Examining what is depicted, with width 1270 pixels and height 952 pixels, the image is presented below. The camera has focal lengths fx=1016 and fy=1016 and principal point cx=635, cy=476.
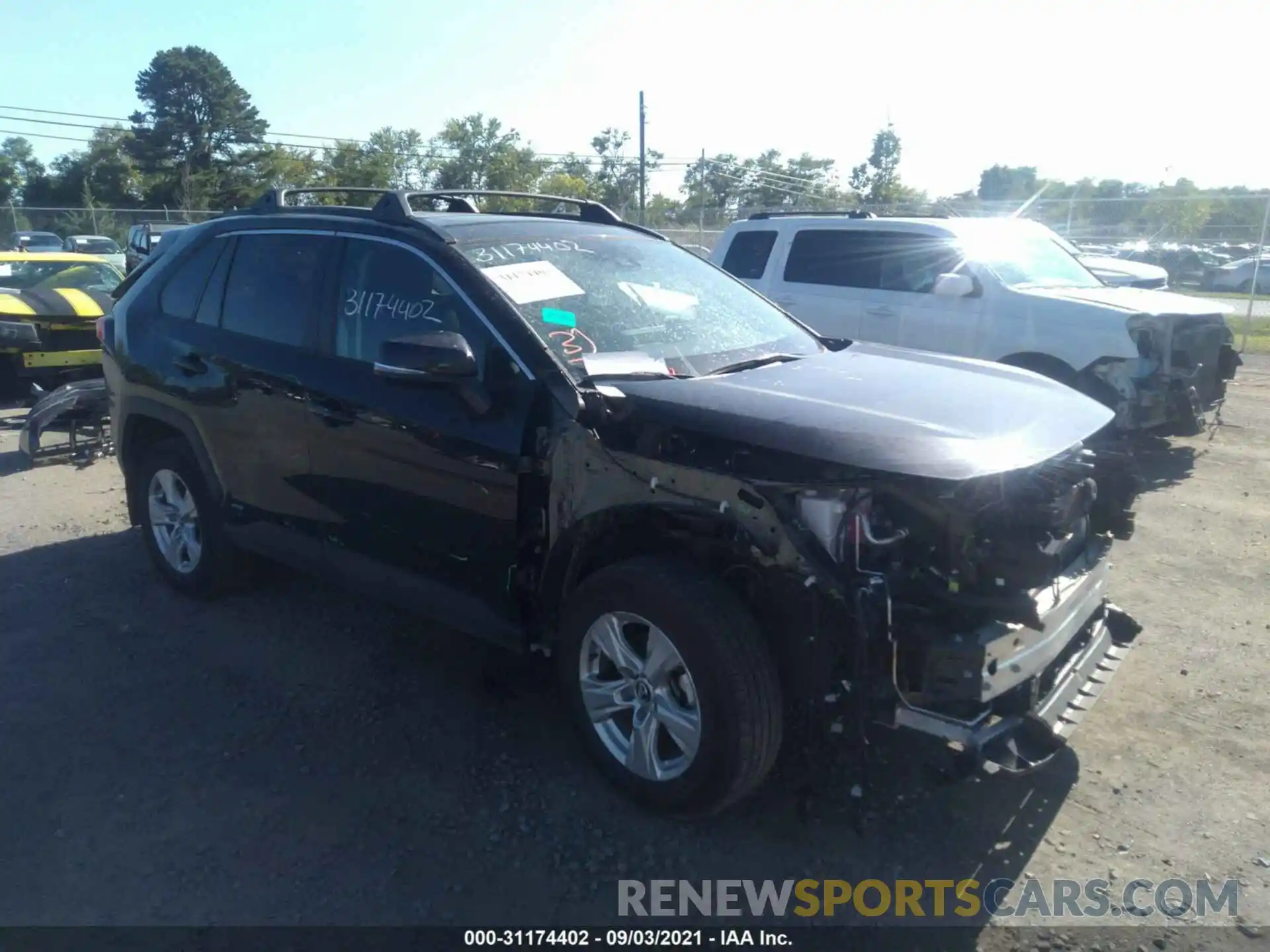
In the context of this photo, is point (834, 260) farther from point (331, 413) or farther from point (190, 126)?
point (190, 126)

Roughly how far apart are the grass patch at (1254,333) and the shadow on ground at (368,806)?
46.9 ft

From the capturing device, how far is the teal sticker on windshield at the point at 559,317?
3.79 m

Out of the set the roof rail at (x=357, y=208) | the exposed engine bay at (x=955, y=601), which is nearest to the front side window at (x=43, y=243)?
the roof rail at (x=357, y=208)

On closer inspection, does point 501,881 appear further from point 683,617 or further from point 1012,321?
point 1012,321

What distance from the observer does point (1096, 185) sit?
36.8 m

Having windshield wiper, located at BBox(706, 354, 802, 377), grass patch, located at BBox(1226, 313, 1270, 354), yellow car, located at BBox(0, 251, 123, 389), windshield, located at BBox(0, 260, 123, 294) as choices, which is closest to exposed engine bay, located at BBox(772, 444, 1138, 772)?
windshield wiper, located at BBox(706, 354, 802, 377)

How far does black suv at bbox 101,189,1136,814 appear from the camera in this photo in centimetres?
303

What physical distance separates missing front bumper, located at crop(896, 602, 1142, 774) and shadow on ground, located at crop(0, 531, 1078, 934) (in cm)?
31

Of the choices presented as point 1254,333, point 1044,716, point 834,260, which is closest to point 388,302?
point 1044,716

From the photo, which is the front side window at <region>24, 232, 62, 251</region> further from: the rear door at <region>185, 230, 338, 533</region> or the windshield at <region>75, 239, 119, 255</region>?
the rear door at <region>185, 230, 338, 533</region>

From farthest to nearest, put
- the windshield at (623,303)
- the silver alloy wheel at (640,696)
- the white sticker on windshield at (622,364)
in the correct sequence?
the windshield at (623,303)
the white sticker on windshield at (622,364)
the silver alloy wheel at (640,696)

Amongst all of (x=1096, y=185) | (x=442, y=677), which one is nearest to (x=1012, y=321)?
(x=442, y=677)

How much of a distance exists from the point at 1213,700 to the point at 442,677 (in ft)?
10.9

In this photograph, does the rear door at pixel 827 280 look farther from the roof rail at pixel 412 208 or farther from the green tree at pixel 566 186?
the green tree at pixel 566 186
